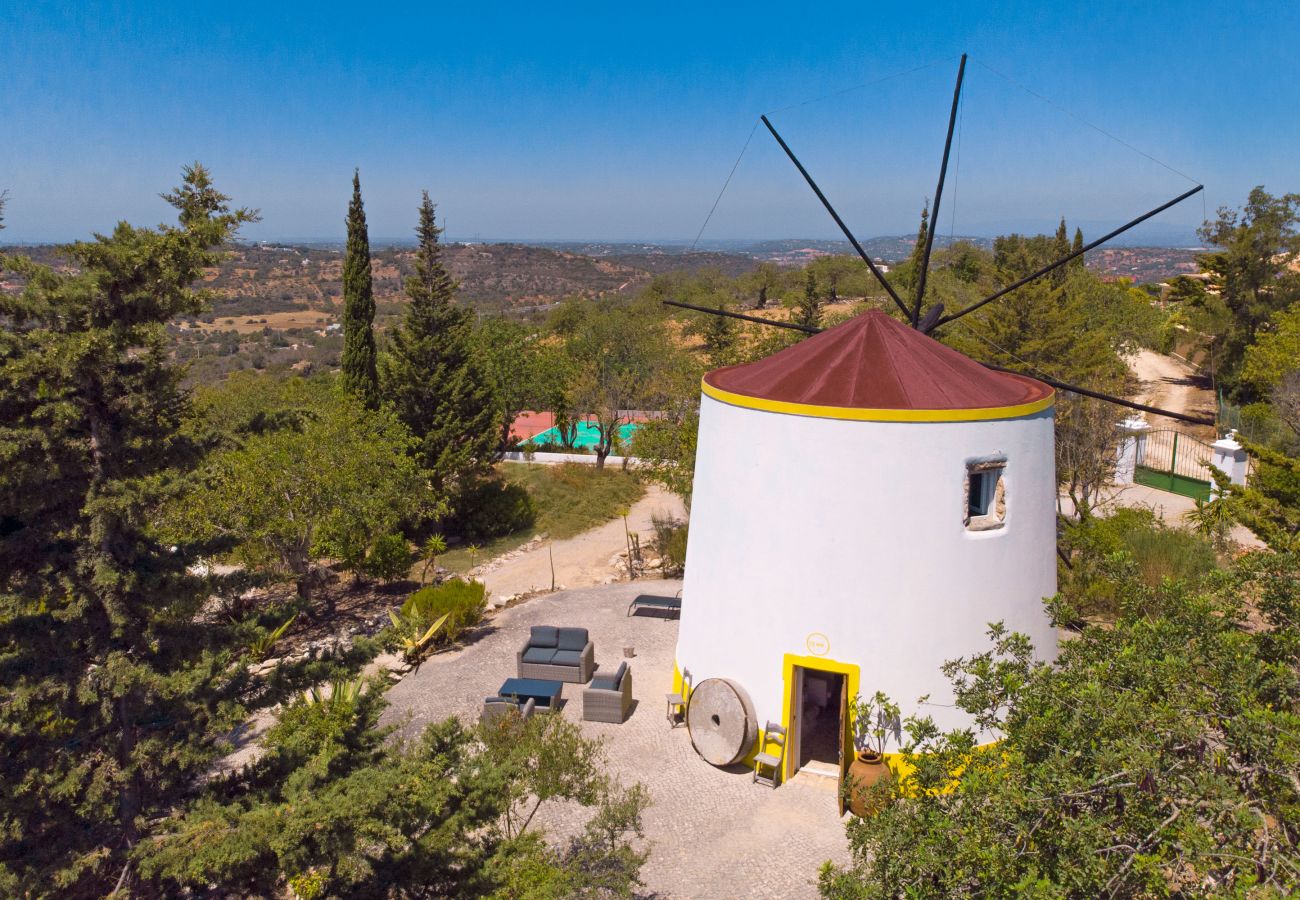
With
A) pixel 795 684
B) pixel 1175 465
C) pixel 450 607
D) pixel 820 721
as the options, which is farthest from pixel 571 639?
pixel 1175 465

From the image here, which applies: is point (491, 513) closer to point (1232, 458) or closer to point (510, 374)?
point (510, 374)

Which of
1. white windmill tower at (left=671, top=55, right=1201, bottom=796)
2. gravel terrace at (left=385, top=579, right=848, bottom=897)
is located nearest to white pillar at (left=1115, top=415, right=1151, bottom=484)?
white windmill tower at (left=671, top=55, right=1201, bottom=796)

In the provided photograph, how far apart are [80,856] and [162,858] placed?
1179mm

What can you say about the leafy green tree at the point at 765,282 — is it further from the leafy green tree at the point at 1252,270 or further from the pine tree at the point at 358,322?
the pine tree at the point at 358,322

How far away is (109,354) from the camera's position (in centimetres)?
643

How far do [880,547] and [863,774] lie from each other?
9.44ft

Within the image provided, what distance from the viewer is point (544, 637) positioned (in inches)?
553

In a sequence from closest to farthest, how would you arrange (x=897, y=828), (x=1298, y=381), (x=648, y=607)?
(x=897, y=828) < (x=648, y=607) < (x=1298, y=381)

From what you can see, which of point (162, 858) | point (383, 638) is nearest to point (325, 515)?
point (383, 638)

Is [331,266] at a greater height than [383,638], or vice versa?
[331,266]

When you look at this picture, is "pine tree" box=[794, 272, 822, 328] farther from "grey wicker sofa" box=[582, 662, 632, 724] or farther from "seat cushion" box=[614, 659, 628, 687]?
"grey wicker sofa" box=[582, 662, 632, 724]

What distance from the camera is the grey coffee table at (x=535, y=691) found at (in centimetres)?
1232

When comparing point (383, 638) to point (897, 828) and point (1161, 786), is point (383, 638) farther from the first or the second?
point (1161, 786)

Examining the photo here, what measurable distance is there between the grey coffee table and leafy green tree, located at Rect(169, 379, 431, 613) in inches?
254
